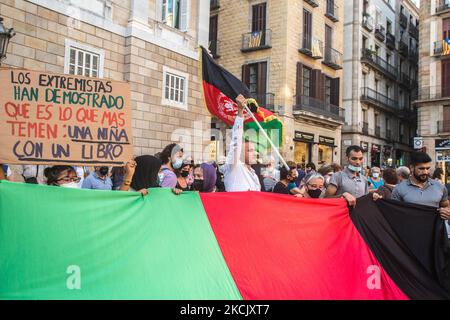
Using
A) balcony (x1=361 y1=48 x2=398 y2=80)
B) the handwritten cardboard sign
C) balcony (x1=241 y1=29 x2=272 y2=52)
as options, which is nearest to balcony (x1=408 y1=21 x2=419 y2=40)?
balcony (x1=361 y1=48 x2=398 y2=80)

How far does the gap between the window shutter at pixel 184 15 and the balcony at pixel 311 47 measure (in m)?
9.99

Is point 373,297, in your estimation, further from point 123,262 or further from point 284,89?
point 284,89

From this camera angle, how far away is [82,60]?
459 inches

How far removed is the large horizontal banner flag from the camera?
11.0ft

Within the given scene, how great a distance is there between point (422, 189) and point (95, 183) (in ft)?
14.4

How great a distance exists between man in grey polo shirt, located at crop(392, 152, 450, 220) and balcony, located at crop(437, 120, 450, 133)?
2817 centimetres

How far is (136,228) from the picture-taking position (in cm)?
368

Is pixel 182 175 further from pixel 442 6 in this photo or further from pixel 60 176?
pixel 442 6


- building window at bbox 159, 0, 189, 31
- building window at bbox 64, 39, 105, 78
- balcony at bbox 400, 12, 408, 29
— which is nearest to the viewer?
building window at bbox 64, 39, 105, 78

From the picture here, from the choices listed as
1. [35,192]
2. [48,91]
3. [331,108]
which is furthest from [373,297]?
[331,108]

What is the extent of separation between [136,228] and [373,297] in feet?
7.40

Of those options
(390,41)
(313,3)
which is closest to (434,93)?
(390,41)

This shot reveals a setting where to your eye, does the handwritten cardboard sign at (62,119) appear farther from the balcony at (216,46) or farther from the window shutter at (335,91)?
the window shutter at (335,91)

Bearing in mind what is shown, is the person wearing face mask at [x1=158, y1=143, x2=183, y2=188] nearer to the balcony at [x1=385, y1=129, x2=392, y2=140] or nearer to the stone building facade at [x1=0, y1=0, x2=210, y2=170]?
the stone building facade at [x1=0, y1=0, x2=210, y2=170]
